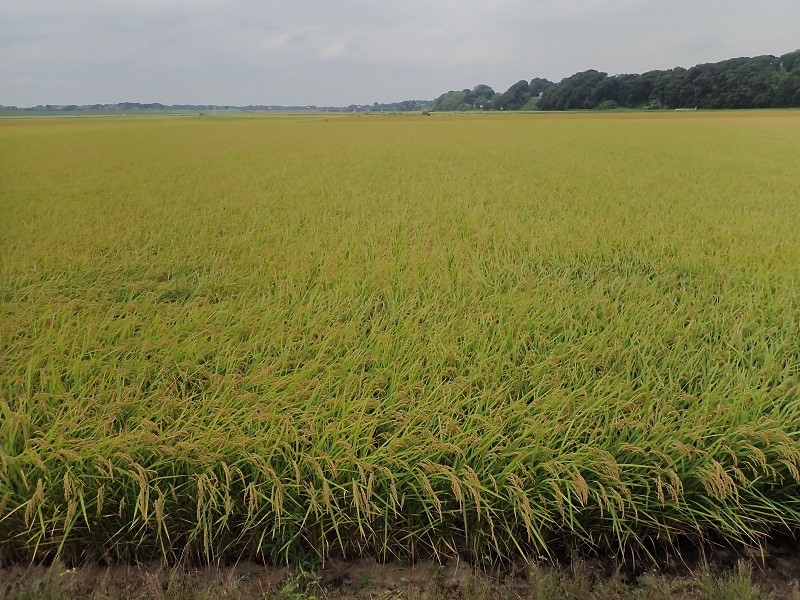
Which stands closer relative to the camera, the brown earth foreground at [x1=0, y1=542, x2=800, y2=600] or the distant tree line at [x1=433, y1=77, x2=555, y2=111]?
the brown earth foreground at [x1=0, y1=542, x2=800, y2=600]

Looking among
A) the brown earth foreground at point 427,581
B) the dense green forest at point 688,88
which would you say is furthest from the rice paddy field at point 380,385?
the dense green forest at point 688,88

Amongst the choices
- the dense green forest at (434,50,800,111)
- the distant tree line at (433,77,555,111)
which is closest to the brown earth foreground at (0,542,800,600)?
the dense green forest at (434,50,800,111)

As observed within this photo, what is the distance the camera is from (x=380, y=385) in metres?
1.53

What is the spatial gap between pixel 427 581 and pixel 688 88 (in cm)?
752

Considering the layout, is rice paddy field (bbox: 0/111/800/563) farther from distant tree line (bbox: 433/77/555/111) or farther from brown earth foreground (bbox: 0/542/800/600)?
distant tree line (bbox: 433/77/555/111)

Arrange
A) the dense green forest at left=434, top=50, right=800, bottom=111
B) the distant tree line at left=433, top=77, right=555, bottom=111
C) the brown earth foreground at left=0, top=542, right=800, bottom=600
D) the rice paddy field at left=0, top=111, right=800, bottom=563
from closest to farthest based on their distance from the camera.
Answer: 1. the brown earth foreground at left=0, top=542, right=800, bottom=600
2. the rice paddy field at left=0, top=111, right=800, bottom=563
3. the dense green forest at left=434, top=50, right=800, bottom=111
4. the distant tree line at left=433, top=77, right=555, bottom=111

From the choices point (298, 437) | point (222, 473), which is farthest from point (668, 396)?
point (222, 473)

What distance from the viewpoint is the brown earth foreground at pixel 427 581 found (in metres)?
1.01

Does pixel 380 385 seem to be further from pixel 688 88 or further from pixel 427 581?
pixel 688 88

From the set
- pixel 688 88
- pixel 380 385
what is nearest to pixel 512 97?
pixel 688 88

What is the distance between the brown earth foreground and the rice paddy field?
0.15 ft

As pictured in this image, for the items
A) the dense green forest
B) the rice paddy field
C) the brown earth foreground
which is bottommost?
the brown earth foreground

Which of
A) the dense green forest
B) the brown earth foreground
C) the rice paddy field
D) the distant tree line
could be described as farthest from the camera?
the distant tree line

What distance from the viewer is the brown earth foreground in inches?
39.9
